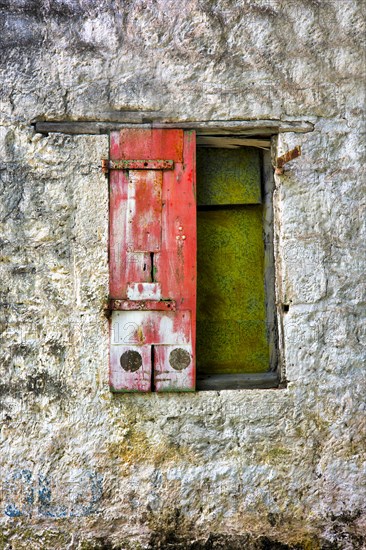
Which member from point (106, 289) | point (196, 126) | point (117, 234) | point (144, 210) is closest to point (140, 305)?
point (106, 289)

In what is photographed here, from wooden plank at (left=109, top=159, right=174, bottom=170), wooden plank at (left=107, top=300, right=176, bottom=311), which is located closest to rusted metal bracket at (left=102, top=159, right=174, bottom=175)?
wooden plank at (left=109, top=159, right=174, bottom=170)

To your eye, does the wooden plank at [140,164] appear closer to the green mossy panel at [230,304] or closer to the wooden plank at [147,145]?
the wooden plank at [147,145]

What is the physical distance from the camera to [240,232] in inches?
128

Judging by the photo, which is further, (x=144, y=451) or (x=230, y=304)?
(x=230, y=304)

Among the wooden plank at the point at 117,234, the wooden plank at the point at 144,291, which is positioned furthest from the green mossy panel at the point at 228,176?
the wooden plank at the point at 144,291

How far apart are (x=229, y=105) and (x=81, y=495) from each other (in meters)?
2.24

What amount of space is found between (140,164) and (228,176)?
54 centimetres

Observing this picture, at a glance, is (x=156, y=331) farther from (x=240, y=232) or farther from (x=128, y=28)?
(x=128, y=28)

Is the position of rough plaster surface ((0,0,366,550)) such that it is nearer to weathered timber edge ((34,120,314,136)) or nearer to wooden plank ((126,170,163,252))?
weathered timber edge ((34,120,314,136))

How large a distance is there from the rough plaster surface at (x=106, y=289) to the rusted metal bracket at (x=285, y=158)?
0.06 metres

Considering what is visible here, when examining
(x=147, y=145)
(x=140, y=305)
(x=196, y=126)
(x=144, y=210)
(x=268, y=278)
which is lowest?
(x=140, y=305)

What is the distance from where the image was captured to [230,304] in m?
3.22

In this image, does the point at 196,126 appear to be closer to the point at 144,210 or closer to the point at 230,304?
the point at 144,210

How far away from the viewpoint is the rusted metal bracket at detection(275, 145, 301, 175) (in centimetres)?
295
